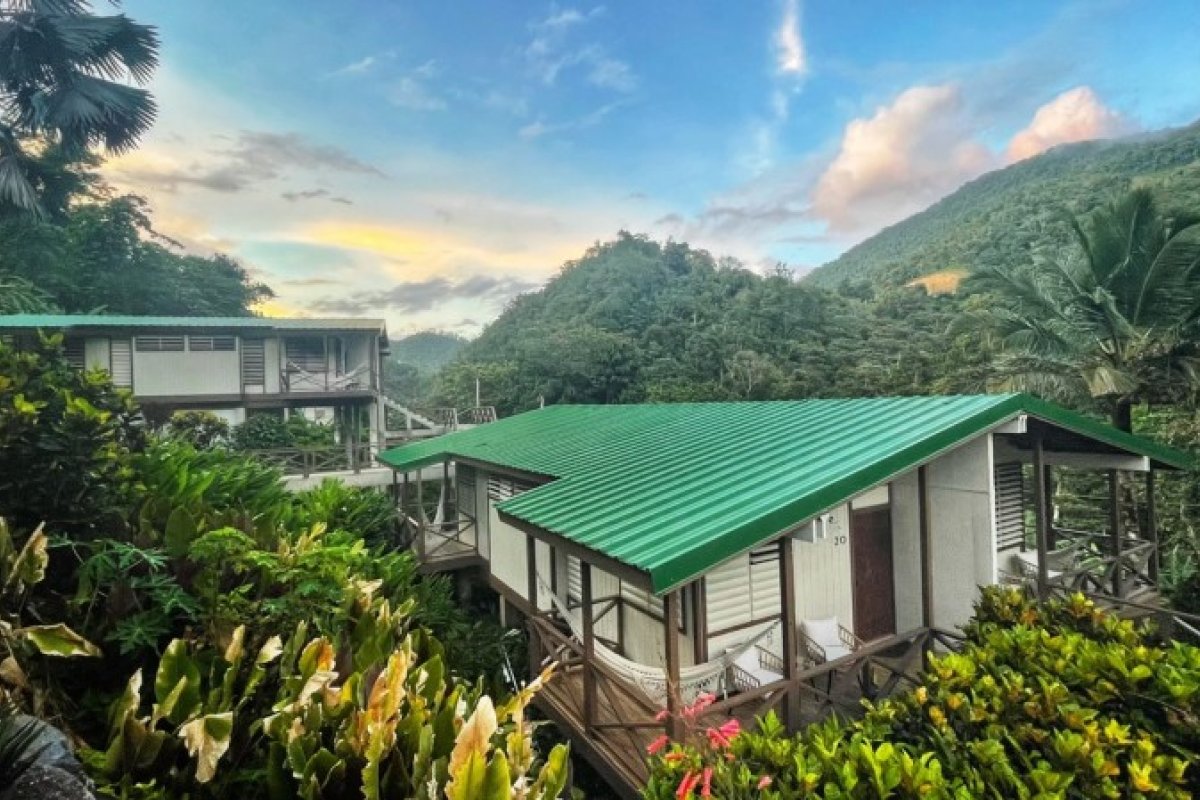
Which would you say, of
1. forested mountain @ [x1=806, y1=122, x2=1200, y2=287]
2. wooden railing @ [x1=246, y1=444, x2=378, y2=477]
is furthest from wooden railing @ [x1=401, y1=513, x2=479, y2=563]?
forested mountain @ [x1=806, y1=122, x2=1200, y2=287]

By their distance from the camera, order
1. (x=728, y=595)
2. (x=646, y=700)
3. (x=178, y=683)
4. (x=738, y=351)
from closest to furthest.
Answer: (x=178, y=683) < (x=646, y=700) < (x=728, y=595) < (x=738, y=351)

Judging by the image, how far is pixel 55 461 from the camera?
358cm

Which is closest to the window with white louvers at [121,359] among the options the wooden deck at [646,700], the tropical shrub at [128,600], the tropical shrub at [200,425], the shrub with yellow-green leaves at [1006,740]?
the tropical shrub at [200,425]

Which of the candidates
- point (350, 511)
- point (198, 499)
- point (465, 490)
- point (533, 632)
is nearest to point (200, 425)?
point (465, 490)

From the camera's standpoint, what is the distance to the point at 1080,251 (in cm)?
1013

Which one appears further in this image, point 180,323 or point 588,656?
point 180,323

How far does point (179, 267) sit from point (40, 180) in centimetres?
1777

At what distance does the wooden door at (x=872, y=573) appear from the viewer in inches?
245

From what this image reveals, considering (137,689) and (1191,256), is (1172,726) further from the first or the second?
(1191,256)

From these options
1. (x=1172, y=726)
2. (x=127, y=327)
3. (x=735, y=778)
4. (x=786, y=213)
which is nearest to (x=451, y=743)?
(x=735, y=778)

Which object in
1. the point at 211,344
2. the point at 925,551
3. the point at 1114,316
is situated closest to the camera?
the point at 925,551

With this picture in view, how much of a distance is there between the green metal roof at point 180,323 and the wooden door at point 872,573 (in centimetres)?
1684

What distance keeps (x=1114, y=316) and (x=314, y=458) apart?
18.1 metres

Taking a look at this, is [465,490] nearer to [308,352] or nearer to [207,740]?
[207,740]
